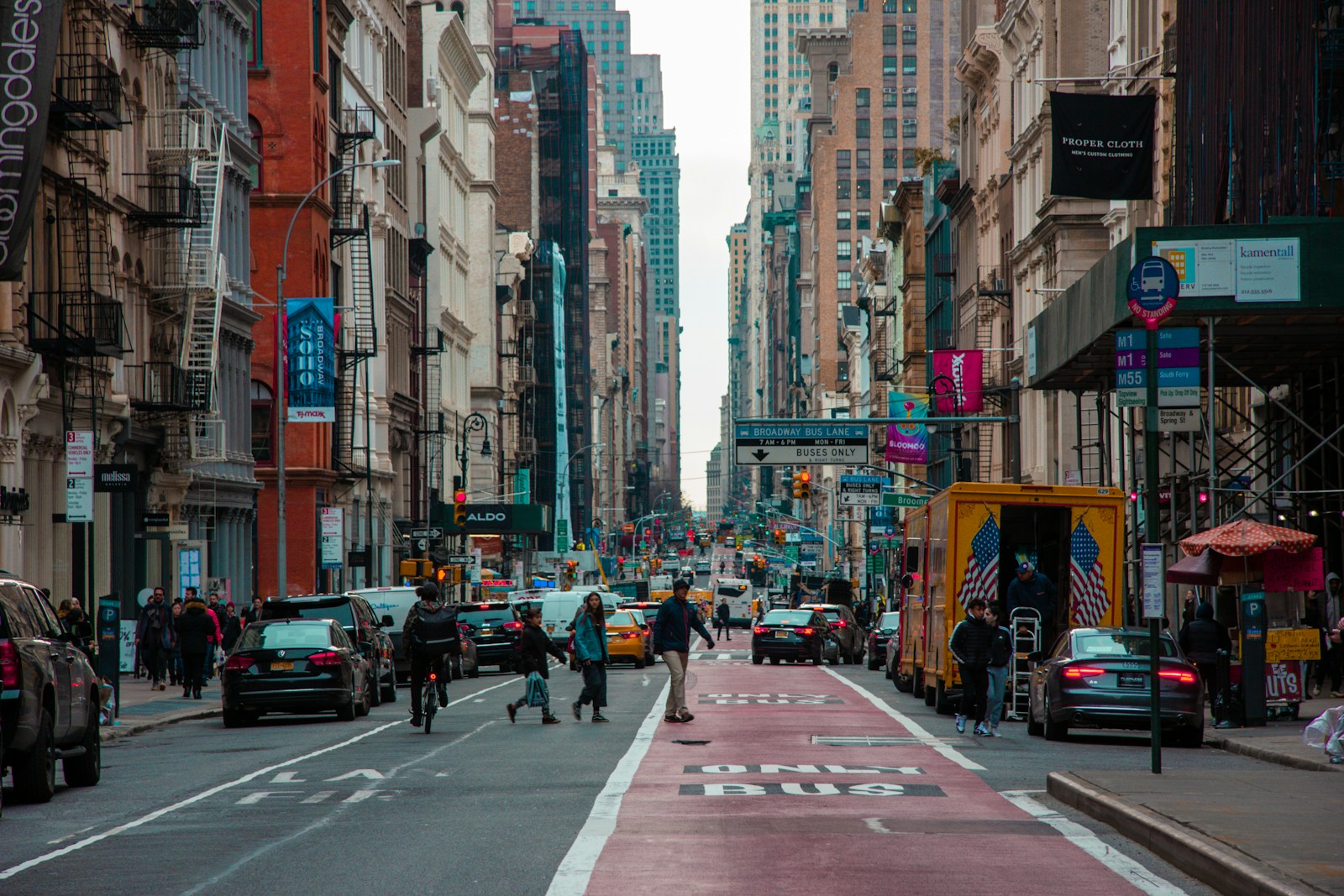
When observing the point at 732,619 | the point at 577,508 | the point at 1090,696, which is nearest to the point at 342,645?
the point at 1090,696

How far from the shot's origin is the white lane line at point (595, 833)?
36.3ft

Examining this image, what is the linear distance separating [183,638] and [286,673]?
8.16m

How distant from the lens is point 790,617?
2051 inches

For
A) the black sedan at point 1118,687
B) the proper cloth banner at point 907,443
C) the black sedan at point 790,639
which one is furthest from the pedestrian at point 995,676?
the proper cloth banner at point 907,443

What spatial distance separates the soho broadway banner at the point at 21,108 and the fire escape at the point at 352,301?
34.2m

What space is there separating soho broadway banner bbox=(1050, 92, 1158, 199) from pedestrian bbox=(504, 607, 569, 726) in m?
16.7

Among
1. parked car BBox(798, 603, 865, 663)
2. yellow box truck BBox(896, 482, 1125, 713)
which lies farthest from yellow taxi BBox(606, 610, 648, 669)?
yellow box truck BBox(896, 482, 1125, 713)

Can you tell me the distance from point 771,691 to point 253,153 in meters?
27.9

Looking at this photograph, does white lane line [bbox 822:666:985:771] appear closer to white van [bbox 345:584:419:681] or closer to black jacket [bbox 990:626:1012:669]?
A: black jacket [bbox 990:626:1012:669]

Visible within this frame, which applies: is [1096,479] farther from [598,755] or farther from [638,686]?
[598,755]

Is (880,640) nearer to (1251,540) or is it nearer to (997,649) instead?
(1251,540)

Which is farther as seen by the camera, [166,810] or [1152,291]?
[1152,291]

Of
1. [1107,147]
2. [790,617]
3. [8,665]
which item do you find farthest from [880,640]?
[8,665]

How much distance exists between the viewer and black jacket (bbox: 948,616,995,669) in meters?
23.8
